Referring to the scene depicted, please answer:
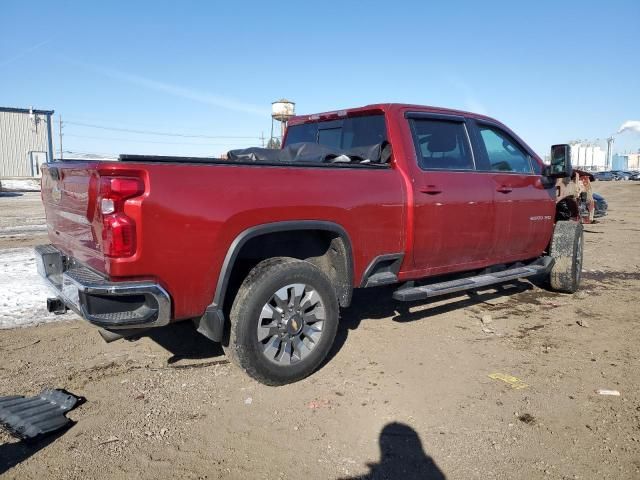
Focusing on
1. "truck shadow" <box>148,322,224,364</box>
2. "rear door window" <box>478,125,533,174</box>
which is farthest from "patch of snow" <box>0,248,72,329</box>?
"rear door window" <box>478,125,533,174</box>

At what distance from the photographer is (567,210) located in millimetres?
6527

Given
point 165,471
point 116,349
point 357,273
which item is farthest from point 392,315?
point 165,471

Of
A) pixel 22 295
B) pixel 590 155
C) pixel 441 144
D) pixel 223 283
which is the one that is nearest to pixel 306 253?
pixel 223 283

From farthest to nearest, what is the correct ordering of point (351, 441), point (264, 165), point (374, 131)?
point (374, 131) < point (264, 165) < point (351, 441)

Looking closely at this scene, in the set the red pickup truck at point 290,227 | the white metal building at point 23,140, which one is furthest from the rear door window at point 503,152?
the white metal building at point 23,140

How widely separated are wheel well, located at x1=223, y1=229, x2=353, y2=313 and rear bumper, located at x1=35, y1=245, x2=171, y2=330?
73cm

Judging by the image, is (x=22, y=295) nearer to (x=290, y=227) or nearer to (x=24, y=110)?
(x=290, y=227)

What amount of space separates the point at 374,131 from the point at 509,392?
99.2 inches

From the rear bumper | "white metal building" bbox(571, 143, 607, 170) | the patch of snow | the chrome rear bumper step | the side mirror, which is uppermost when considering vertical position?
"white metal building" bbox(571, 143, 607, 170)

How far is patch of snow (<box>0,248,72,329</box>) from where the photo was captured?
4.78 metres

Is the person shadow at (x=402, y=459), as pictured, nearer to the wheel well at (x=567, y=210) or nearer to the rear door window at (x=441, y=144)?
the rear door window at (x=441, y=144)

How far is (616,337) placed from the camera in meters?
4.58

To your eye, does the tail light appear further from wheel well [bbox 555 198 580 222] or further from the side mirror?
wheel well [bbox 555 198 580 222]

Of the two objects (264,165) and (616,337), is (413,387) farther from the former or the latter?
(616,337)
